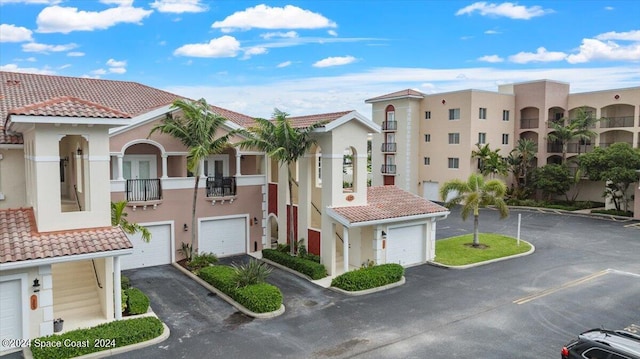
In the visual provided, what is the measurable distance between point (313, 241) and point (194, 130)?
25.5 feet

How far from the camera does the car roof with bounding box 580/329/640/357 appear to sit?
408 inches

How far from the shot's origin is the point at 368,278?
19.1m

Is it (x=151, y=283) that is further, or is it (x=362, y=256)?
(x=362, y=256)

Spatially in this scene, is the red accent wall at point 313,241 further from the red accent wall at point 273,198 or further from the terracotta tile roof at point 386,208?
the red accent wall at point 273,198

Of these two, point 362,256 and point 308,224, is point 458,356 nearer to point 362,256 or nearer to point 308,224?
point 362,256

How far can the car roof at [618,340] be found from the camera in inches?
408

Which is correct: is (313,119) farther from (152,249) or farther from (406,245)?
(152,249)

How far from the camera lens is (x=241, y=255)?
995 inches

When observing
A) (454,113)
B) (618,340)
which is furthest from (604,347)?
(454,113)

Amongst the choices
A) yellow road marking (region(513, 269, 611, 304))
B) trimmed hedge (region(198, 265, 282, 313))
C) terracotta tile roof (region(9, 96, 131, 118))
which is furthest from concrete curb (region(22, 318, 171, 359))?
yellow road marking (region(513, 269, 611, 304))

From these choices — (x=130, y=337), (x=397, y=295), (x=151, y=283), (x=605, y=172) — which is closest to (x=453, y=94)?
(x=605, y=172)

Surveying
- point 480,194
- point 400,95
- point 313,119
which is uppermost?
point 400,95

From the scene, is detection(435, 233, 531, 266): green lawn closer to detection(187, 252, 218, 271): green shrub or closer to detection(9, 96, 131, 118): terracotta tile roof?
detection(187, 252, 218, 271): green shrub

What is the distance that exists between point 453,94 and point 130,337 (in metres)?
39.3
